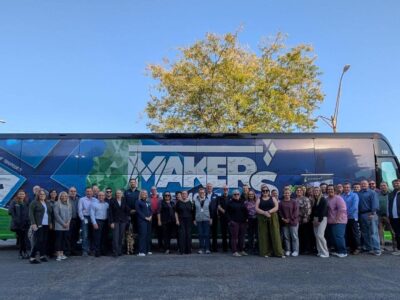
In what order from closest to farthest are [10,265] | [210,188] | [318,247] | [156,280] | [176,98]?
[156,280] → [10,265] → [318,247] → [210,188] → [176,98]

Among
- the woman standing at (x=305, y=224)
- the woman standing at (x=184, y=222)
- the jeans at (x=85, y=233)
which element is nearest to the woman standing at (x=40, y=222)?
the jeans at (x=85, y=233)

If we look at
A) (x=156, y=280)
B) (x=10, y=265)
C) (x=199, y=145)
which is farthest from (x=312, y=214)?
(x=10, y=265)

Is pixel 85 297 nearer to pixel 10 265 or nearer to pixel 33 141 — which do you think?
pixel 10 265

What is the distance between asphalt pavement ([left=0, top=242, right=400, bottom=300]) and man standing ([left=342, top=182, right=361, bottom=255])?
23.4 inches

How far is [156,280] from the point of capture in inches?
320

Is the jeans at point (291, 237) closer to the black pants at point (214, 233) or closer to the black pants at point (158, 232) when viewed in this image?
the black pants at point (214, 233)

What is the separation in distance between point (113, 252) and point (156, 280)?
374 centimetres

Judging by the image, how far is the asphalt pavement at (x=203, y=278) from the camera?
7.07 m

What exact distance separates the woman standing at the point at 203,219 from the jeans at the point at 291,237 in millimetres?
2088

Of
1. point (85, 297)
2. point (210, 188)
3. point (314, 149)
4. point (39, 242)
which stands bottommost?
point (85, 297)

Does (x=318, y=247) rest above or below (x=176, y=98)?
below

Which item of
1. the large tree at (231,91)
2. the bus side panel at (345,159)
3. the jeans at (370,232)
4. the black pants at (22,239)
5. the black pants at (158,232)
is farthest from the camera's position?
the large tree at (231,91)

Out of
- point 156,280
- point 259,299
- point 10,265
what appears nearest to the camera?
point 259,299

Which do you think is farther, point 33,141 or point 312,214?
point 33,141
